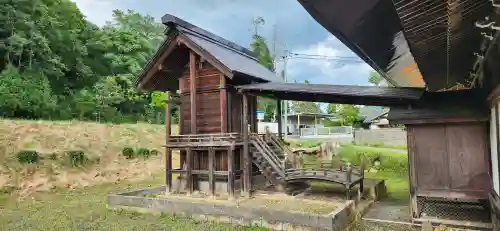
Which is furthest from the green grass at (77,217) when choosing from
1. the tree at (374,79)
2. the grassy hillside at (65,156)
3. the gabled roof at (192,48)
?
the tree at (374,79)

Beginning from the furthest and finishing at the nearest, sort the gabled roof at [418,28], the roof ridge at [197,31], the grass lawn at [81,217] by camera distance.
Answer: the roof ridge at [197,31]
the grass lawn at [81,217]
the gabled roof at [418,28]

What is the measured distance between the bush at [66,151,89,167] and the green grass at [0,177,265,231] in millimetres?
3634

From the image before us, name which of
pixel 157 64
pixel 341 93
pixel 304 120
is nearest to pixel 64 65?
pixel 157 64

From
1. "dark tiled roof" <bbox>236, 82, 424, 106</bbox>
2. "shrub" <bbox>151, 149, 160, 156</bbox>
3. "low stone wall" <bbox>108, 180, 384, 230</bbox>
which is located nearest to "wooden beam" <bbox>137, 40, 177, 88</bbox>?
"dark tiled roof" <bbox>236, 82, 424, 106</bbox>

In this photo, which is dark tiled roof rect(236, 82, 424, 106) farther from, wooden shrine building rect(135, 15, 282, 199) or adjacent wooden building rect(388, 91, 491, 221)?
wooden shrine building rect(135, 15, 282, 199)

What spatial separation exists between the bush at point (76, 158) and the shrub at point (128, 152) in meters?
2.62

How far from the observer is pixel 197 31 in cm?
1363

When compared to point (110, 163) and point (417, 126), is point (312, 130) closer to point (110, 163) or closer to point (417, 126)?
point (110, 163)

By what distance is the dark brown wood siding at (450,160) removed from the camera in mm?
8000

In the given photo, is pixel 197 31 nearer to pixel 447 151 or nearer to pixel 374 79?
pixel 447 151

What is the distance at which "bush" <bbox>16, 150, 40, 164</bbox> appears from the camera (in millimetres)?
16625

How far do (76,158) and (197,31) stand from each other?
10.5 meters

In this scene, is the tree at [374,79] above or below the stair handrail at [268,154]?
above

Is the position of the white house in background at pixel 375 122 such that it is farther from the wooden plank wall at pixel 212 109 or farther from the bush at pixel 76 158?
the bush at pixel 76 158
